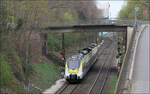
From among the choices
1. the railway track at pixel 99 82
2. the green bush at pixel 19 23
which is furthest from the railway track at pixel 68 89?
the green bush at pixel 19 23

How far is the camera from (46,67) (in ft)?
114

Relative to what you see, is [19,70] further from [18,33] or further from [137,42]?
[137,42]

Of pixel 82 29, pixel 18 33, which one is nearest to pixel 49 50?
pixel 82 29

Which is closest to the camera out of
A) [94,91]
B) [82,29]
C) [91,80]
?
[94,91]

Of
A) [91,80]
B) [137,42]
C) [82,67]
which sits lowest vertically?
[91,80]

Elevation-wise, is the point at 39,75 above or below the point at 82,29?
below

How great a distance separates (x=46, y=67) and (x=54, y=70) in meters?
1.39

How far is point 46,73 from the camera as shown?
3206 centimetres

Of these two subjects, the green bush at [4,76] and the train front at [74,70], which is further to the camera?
the train front at [74,70]

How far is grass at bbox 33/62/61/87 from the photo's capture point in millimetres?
28741

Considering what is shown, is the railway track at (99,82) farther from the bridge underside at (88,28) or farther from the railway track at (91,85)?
the bridge underside at (88,28)

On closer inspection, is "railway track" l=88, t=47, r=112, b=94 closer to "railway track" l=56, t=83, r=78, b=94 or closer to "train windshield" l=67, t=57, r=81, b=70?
"railway track" l=56, t=83, r=78, b=94

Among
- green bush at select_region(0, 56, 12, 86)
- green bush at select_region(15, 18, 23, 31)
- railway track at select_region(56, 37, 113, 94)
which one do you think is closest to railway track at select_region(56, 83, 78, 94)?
railway track at select_region(56, 37, 113, 94)

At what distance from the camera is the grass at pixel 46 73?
94.3ft
